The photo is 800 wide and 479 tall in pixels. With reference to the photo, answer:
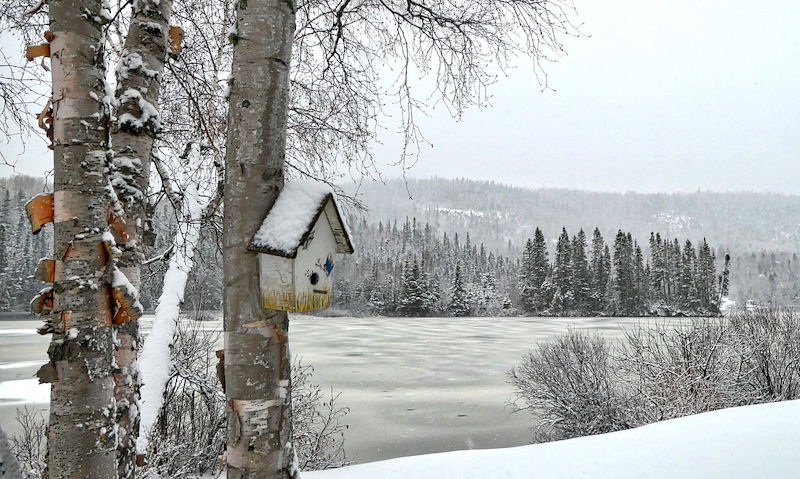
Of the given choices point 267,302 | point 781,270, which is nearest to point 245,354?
point 267,302

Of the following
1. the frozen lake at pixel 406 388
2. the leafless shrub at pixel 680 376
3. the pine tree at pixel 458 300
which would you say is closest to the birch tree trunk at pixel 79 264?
the frozen lake at pixel 406 388

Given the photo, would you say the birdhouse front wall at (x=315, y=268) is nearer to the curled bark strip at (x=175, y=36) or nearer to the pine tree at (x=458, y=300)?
the curled bark strip at (x=175, y=36)

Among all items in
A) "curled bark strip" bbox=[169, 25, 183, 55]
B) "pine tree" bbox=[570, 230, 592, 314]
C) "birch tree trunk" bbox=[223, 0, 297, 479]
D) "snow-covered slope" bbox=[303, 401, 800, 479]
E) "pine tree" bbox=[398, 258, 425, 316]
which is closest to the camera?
"birch tree trunk" bbox=[223, 0, 297, 479]

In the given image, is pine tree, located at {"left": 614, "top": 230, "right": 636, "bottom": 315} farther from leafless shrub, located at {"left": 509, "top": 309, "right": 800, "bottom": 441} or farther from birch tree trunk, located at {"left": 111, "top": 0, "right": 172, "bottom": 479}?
birch tree trunk, located at {"left": 111, "top": 0, "right": 172, "bottom": 479}

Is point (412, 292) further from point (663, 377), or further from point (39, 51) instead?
point (39, 51)

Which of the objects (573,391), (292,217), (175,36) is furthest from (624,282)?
(292,217)

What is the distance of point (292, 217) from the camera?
1573 mm

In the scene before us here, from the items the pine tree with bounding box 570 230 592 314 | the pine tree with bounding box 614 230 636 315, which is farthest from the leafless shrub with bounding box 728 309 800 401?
the pine tree with bounding box 614 230 636 315

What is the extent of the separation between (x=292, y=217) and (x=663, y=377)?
13.6m

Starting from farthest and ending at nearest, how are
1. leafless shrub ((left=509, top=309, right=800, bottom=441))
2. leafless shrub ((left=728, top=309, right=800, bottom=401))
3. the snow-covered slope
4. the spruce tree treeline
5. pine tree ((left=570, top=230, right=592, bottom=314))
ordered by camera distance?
1. the spruce tree treeline
2. pine tree ((left=570, top=230, right=592, bottom=314))
3. leafless shrub ((left=728, top=309, right=800, bottom=401))
4. leafless shrub ((left=509, top=309, right=800, bottom=441))
5. the snow-covered slope

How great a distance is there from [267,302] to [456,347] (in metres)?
31.5

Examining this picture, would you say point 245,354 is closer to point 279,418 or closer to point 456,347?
point 279,418

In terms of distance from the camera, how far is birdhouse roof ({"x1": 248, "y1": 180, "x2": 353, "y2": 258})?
1503 millimetres

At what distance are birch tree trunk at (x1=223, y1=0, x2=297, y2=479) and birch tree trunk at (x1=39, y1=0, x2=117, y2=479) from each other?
418 mm
